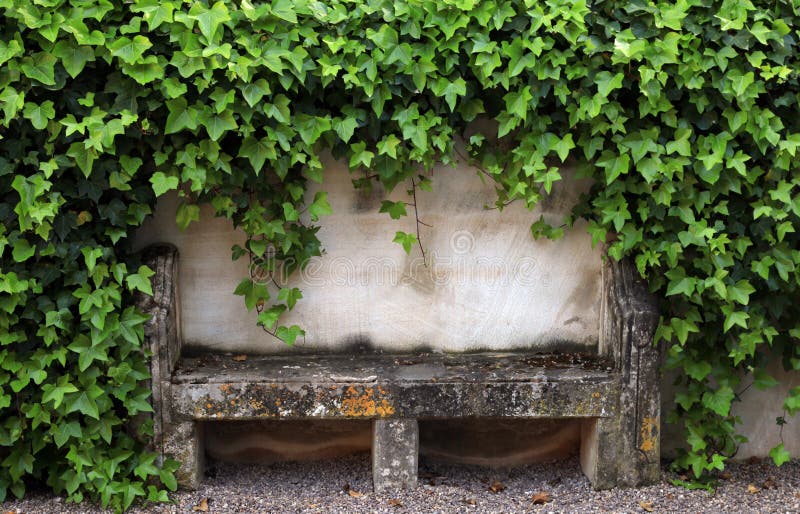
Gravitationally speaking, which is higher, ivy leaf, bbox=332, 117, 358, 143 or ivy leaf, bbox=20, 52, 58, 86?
ivy leaf, bbox=20, 52, 58, 86

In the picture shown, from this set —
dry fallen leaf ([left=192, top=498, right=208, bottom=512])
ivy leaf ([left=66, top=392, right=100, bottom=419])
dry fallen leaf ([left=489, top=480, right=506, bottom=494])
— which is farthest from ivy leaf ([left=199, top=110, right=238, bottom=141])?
dry fallen leaf ([left=489, top=480, right=506, bottom=494])

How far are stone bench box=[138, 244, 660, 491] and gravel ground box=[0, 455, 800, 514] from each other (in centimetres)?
12

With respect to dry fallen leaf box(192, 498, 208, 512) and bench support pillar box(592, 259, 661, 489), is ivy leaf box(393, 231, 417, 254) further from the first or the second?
dry fallen leaf box(192, 498, 208, 512)

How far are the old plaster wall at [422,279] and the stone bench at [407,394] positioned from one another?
17cm

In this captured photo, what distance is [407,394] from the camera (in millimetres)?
3947

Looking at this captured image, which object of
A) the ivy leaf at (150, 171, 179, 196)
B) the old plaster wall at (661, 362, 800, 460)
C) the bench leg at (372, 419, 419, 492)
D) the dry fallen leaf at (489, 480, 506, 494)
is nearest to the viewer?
the ivy leaf at (150, 171, 179, 196)

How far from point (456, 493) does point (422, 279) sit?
3.31 ft

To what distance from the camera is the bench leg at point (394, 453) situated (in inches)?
157

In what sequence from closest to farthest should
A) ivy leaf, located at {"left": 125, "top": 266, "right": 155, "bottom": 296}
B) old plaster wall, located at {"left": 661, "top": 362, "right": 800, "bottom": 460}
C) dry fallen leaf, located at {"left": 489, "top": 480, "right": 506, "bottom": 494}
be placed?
ivy leaf, located at {"left": 125, "top": 266, "right": 155, "bottom": 296}
dry fallen leaf, located at {"left": 489, "top": 480, "right": 506, "bottom": 494}
old plaster wall, located at {"left": 661, "top": 362, "right": 800, "bottom": 460}

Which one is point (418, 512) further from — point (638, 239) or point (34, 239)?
point (34, 239)

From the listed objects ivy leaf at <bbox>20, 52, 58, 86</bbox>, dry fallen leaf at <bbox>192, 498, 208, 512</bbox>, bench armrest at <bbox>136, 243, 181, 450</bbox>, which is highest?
ivy leaf at <bbox>20, 52, 58, 86</bbox>

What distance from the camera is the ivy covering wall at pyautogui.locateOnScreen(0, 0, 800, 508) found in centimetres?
358

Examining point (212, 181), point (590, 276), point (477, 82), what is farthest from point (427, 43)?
point (590, 276)

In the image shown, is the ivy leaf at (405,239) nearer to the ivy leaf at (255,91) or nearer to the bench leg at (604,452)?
the ivy leaf at (255,91)
